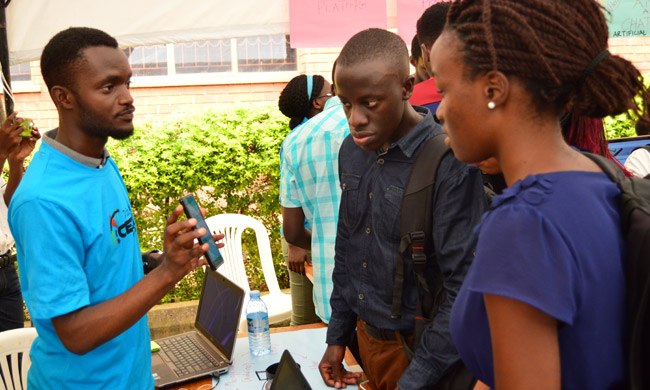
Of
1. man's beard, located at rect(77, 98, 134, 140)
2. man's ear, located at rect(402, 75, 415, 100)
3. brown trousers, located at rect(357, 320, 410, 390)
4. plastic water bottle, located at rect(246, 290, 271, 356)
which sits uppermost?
man's ear, located at rect(402, 75, 415, 100)

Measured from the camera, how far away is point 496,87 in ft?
3.24

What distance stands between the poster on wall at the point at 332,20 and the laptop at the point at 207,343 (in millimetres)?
1369

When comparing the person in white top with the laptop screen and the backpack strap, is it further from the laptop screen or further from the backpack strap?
the backpack strap

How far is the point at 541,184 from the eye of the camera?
3.04 ft

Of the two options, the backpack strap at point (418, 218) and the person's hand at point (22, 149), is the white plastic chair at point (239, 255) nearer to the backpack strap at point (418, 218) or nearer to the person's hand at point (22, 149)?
the person's hand at point (22, 149)

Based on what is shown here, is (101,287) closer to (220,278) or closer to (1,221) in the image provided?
(220,278)

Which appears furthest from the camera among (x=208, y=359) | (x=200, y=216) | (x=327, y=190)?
(x=327, y=190)

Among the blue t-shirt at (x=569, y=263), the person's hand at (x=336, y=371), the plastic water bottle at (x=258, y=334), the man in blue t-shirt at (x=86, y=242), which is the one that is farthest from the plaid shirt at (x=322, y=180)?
the blue t-shirt at (x=569, y=263)

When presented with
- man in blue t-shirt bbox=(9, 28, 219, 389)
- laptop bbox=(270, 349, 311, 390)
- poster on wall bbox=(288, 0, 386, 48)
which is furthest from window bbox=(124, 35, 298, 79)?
laptop bbox=(270, 349, 311, 390)

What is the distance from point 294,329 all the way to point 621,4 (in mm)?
2706

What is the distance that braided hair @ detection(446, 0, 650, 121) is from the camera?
952 millimetres

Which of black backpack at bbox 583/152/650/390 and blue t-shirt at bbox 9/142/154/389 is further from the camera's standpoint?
blue t-shirt at bbox 9/142/154/389

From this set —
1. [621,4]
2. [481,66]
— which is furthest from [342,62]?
[621,4]

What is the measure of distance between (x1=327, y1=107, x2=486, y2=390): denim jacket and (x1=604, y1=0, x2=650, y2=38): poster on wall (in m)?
1.87
